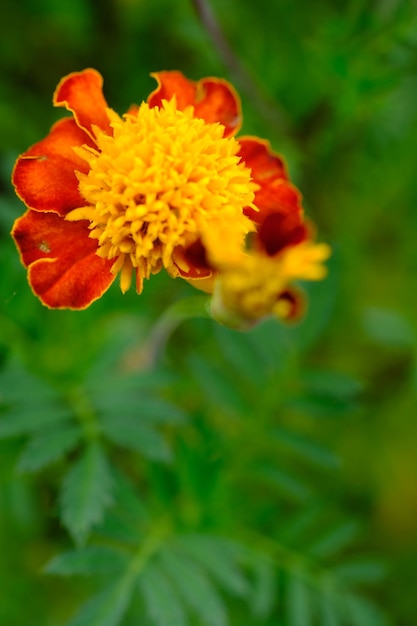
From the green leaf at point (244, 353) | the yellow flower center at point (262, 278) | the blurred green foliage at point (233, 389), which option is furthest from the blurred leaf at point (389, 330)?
the yellow flower center at point (262, 278)

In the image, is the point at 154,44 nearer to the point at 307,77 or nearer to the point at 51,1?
the point at 51,1

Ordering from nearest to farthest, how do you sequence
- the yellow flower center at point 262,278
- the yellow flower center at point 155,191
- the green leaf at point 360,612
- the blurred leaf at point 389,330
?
1. the yellow flower center at point 262,278
2. the yellow flower center at point 155,191
3. the green leaf at point 360,612
4. the blurred leaf at point 389,330

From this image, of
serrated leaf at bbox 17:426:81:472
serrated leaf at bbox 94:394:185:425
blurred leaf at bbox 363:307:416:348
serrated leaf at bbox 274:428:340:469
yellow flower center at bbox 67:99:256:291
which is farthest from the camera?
blurred leaf at bbox 363:307:416:348

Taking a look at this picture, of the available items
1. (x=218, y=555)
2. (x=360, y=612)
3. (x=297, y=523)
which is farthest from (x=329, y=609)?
(x=218, y=555)

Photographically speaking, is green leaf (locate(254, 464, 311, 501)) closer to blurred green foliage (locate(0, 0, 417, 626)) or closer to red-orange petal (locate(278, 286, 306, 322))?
blurred green foliage (locate(0, 0, 417, 626))

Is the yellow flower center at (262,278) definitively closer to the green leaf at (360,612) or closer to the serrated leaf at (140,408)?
the serrated leaf at (140,408)

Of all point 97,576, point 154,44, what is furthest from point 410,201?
point 97,576

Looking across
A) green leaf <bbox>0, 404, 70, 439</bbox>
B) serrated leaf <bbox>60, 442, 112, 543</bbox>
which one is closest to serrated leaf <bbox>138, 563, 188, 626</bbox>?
serrated leaf <bbox>60, 442, 112, 543</bbox>
